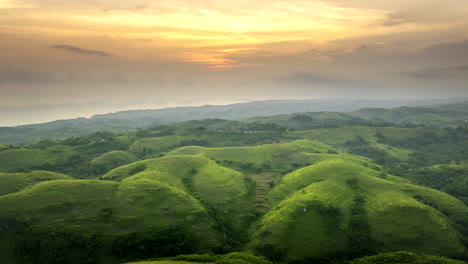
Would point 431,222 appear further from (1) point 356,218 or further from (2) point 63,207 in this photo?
(2) point 63,207

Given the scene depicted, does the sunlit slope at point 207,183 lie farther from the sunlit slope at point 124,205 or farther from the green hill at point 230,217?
the green hill at point 230,217

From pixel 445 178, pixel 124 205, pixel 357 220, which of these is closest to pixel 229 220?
pixel 124 205

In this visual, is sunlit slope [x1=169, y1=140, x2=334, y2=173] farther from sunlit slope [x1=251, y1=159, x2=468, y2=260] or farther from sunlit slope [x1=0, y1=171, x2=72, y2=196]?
sunlit slope [x1=0, y1=171, x2=72, y2=196]

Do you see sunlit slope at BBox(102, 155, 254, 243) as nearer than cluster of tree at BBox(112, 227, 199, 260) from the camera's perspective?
No

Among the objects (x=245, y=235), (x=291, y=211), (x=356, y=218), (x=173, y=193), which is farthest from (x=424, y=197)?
(x=173, y=193)

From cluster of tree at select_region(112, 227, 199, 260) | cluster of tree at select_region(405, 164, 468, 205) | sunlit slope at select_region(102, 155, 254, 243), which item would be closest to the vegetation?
cluster of tree at select_region(112, 227, 199, 260)

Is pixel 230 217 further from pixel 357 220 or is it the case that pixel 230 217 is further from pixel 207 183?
pixel 357 220

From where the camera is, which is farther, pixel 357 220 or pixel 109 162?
pixel 109 162

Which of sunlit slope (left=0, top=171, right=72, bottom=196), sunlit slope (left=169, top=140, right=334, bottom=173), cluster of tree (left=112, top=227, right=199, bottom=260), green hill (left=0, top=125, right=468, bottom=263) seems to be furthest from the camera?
sunlit slope (left=169, top=140, right=334, bottom=173)
